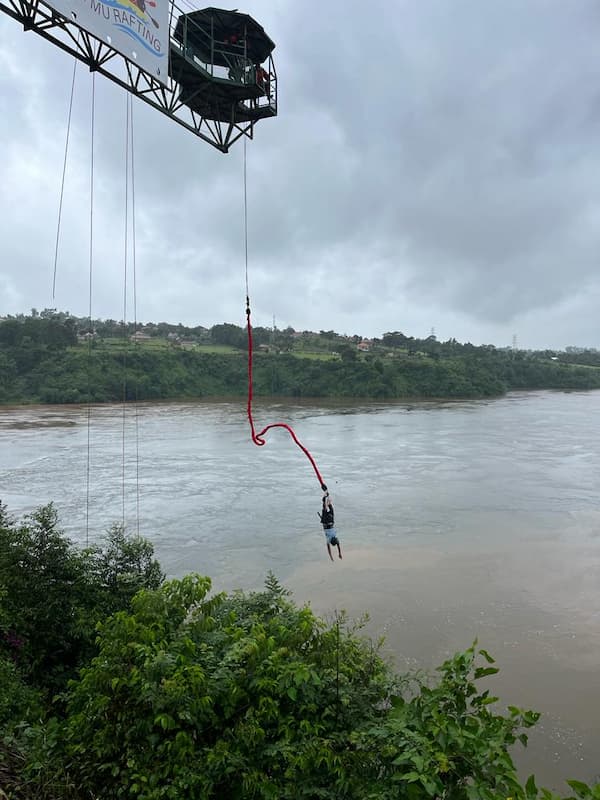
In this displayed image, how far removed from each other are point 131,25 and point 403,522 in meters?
10.2

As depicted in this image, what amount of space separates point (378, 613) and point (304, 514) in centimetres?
508

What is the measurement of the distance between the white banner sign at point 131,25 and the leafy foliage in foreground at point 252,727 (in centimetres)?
407

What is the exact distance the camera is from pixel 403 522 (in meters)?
12.0

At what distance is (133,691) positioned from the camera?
290cm

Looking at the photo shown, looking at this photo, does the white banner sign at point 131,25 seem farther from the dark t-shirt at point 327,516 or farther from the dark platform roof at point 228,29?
the dark t-shirt at point 327,516

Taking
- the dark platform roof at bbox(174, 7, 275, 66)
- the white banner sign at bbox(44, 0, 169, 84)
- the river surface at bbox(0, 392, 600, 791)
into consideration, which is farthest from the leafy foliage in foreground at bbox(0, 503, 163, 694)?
the dark platform roof at bbox(174, 7, 275, 66)

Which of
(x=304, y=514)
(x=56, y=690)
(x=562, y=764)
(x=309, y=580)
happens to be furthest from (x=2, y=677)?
(x=304, y=514)

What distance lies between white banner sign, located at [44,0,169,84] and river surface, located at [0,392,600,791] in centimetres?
671

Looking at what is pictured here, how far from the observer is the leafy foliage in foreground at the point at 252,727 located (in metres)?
2.37

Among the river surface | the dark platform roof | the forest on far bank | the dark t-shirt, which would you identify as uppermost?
the dark platform roof

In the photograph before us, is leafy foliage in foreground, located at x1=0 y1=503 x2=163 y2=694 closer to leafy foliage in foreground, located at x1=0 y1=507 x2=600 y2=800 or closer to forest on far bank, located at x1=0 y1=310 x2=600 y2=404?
leafy foliage in foreground, located at x1=0 y1=507 x2=600 y2=800

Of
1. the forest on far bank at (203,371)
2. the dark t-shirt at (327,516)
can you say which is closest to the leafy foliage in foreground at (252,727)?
the dark t-shirt at (327,516)

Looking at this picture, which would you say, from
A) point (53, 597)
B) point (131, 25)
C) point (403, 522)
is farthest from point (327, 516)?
point (403, 522)

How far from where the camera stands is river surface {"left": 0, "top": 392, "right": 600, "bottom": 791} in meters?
6.71
